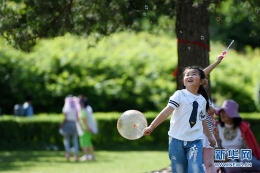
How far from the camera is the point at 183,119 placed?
7.91 meters

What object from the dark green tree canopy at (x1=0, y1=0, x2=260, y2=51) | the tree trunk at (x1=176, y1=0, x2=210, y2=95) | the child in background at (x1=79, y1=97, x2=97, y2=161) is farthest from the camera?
the child in background at (x1=79, y1=97, x2=97, y2=161)

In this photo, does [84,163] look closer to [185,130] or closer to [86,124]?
[86,124]

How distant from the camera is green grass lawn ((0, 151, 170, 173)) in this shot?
46.2ft

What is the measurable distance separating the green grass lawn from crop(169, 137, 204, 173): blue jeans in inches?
220

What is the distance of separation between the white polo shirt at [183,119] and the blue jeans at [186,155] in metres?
0.07

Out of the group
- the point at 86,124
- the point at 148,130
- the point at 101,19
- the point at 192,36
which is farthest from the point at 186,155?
the point at 86,124

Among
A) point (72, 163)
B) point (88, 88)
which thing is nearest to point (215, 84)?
point (88, 88)

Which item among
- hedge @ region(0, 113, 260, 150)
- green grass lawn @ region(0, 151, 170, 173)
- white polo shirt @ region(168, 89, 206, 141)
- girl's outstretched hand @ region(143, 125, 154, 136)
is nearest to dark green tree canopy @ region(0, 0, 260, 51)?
white polo shirt @ region(168, 89, 206, 141)

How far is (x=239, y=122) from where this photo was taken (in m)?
10.9

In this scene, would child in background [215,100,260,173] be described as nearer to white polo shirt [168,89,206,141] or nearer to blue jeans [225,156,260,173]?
blue jeans [225,156,260,173]

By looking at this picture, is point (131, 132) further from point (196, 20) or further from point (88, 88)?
point (88, 88)

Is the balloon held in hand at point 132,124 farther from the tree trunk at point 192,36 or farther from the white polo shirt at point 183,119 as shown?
the tree trunk at point 192,36

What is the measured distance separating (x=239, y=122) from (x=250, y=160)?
0.67 meters

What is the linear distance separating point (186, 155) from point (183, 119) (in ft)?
1.41
